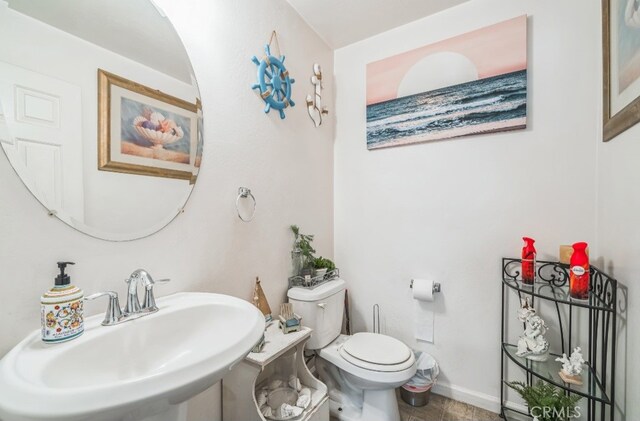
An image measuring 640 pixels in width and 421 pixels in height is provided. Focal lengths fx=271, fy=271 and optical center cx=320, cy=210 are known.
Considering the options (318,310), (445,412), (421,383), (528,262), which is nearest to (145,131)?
(318,310)

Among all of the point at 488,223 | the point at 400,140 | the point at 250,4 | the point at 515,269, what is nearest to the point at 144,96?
the point at 250,4

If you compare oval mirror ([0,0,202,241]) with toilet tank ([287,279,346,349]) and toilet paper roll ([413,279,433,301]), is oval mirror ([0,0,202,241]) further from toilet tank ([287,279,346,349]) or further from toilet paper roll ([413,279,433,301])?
toilet paper roll ([413,279,433,301])

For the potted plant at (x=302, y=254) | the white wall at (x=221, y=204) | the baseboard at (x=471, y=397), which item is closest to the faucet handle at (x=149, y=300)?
the white wall at (x=221, y=204)

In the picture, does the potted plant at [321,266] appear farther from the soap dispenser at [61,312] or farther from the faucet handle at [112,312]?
the soap dispenser at [61,312]

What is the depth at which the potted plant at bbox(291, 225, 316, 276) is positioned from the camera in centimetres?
168

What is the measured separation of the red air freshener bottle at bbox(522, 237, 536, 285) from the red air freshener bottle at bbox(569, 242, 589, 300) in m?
0.15

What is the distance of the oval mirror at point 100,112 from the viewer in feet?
2.34

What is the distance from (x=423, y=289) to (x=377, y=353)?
485 mm

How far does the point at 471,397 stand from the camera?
5.32 ft

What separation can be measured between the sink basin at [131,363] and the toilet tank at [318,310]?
0.59m

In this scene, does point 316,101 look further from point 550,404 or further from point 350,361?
point 550,404

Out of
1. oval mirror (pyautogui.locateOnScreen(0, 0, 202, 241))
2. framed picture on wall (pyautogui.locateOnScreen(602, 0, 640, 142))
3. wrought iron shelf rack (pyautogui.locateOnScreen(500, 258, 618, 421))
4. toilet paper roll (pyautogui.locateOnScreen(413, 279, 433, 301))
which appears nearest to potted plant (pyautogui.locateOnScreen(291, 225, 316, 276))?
toilet paper roll (pyautogui.locateOnScreen(413, 279, 433, 301))

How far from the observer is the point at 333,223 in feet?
6.95

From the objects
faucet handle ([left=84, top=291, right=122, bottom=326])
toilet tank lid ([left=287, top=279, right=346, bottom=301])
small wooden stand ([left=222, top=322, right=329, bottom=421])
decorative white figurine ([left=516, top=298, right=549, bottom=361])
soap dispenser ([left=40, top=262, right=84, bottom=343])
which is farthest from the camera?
toilet tank lid ([left=287, top=279, right=346, bottom=301])
